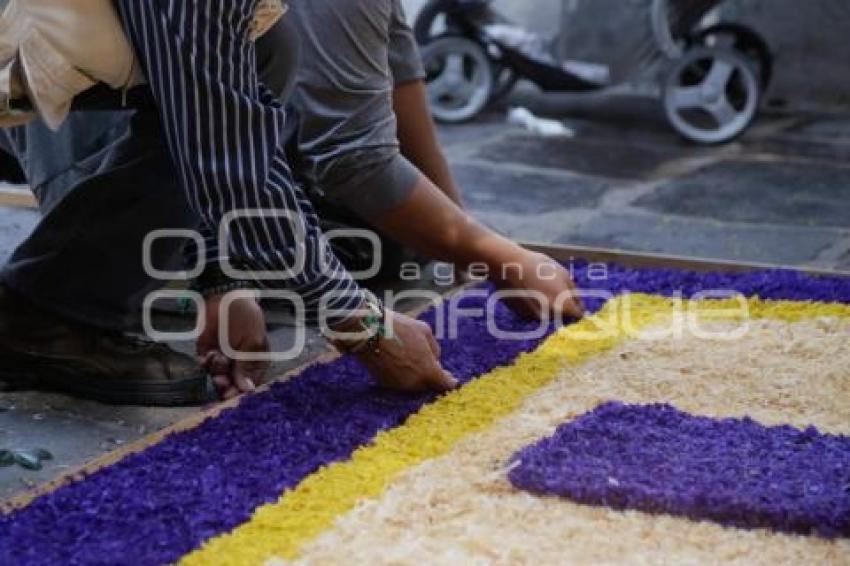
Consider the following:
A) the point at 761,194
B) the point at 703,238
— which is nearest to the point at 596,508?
the point at 703,238

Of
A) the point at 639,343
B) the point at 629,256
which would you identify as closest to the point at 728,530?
the point at 639,343

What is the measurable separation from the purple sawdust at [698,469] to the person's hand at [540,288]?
0.45 metres

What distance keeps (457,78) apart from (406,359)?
2890 mm

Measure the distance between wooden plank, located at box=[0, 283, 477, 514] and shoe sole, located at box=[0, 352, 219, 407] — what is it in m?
0.07

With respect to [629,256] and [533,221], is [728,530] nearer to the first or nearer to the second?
[629,256]

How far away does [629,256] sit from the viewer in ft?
7.87

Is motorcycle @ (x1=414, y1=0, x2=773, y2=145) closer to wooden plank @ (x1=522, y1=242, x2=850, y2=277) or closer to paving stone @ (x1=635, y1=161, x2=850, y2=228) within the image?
paving stone @ (x1=635, y1=161, x2=850, y2=228)

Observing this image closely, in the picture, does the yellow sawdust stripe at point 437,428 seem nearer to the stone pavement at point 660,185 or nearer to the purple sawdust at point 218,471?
the purple sawdust at point 218,471

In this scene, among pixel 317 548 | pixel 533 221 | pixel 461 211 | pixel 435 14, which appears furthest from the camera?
pixel 435 14

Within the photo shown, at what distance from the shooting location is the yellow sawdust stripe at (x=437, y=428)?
1.30m

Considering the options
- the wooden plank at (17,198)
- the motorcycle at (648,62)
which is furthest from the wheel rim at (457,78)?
the wooden plank at (17,198)

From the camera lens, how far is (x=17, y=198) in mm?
2764

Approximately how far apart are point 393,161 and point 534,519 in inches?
30.7

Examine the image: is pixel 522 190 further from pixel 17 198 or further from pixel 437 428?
pixel 437 428
